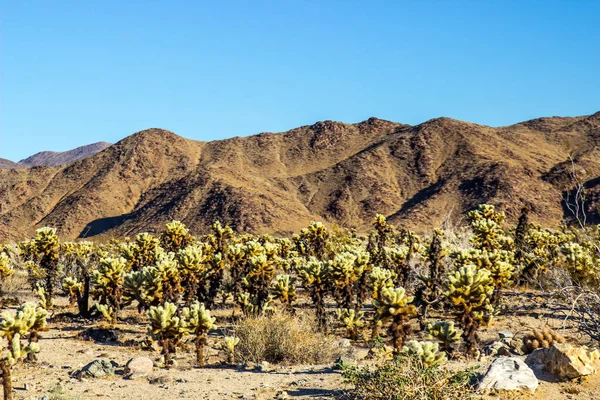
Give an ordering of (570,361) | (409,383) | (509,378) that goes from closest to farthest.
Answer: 1. (409,383)
2. (509,378)
3. (570,361)

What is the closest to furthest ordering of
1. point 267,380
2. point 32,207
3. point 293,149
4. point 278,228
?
1. point 267,380
2. point 278,228
3. point 32,207
4. point 293,149

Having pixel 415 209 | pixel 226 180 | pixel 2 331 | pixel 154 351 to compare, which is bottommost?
pixel 154 351

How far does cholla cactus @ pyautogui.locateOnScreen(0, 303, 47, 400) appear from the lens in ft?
27.6

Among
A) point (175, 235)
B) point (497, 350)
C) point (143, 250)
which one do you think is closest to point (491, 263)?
point (497, 350)

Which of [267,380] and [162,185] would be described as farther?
[162,185]

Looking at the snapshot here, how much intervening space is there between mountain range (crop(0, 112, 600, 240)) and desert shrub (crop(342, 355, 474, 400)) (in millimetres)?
58141

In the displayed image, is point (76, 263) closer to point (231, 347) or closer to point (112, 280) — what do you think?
point (112, 280)

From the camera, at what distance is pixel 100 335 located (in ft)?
47.5

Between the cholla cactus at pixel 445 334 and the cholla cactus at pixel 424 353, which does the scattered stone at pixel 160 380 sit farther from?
the cholla cactus at pixel 445 334

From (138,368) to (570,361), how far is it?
7.36 meters

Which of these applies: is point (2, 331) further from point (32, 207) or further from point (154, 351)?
point (32, 207)

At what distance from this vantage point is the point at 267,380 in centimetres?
924

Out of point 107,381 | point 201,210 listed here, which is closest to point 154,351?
point 107,381

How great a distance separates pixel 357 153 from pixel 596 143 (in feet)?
122
